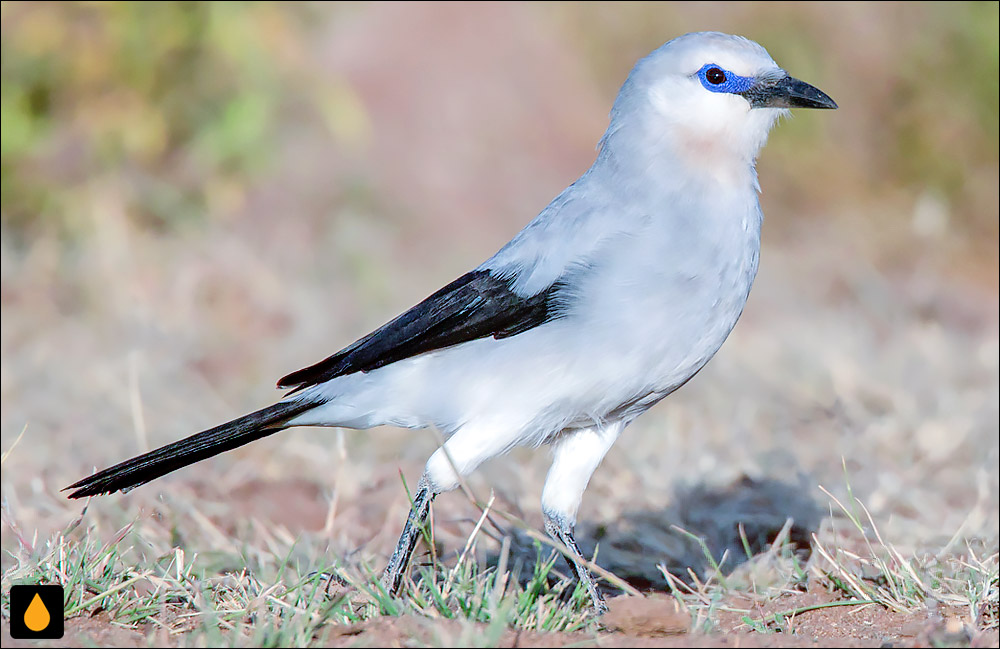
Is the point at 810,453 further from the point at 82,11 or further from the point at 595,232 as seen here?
the point at 82,11

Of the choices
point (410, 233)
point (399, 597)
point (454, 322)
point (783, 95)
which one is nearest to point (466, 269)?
point (410, 233)

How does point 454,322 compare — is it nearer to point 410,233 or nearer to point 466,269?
point 466,269

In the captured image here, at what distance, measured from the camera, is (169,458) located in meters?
3.27

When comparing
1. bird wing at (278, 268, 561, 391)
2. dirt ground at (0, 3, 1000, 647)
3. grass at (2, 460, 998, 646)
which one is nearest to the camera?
grass at (2, 460, 998, 646)

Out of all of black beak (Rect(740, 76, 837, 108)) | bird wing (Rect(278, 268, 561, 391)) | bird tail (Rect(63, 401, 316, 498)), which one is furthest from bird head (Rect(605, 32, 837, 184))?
bird tail (Rect(63, 401, 316, 498))

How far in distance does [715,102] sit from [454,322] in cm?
99

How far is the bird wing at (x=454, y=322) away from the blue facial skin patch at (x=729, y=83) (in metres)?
0.75

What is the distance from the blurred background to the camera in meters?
4.85

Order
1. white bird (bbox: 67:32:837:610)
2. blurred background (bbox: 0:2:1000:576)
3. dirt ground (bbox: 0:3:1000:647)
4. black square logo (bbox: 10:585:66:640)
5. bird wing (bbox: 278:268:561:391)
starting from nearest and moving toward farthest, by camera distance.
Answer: black square logo (bbox: 10:585:66:640)
white bird (bbox: 67:32:837:610)
bird wing (bbox: 278:268:561:391)
dirt ground (bbox: 0:3:1000:647)
blurred background (bbox: 0:2:1000:576)

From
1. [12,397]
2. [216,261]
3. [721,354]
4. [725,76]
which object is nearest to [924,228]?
[721,354]

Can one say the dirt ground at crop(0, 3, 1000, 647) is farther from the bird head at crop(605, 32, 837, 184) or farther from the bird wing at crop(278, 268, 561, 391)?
the bird head at crop(605, 32, 837, 184)

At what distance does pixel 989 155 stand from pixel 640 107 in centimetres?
550

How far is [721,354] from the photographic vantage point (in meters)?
6.43

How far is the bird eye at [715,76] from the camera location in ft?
11.1
